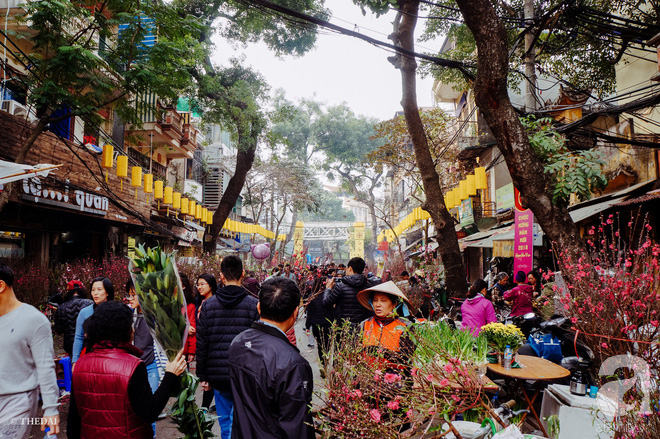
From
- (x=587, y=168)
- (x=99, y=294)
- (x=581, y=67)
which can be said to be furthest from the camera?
(x=581, y=67)

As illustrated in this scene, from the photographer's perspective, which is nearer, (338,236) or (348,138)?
(348,138)

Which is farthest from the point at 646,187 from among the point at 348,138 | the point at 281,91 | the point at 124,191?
the point at 281,91

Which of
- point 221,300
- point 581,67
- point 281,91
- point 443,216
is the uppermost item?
point 281,91

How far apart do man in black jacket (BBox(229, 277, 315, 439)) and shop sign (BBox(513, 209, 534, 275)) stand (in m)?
7.31

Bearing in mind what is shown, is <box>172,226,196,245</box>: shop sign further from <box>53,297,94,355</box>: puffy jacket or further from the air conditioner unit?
<box>53,297,94,355</box>: puffy jacket

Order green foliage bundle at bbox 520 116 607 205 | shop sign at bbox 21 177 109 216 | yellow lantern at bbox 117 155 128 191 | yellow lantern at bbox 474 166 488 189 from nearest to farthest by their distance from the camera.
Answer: green foliage bundle at bbox 520 116 607 205 < shop sign at bbox 21 177 109 216 < yellow lantern at bbox 117 155 128 191 < yellow lantern at bbox 474 166 488 189

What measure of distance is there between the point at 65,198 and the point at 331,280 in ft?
27.9

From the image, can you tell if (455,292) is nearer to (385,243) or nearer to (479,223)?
(479,223)

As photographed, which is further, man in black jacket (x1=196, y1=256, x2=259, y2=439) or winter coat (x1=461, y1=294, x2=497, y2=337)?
winter coat (x1=461, y1=294, x2=497, y2=337)

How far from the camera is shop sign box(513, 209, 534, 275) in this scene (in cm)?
841

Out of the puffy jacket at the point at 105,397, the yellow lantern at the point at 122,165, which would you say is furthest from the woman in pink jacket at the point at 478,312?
the yellow lantern at the point at 122,165

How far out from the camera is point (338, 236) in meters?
56.8

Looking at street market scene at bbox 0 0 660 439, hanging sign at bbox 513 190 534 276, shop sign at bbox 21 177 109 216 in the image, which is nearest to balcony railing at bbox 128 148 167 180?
street market scene at bbox 0 0 660 439

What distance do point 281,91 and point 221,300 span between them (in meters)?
37.3
